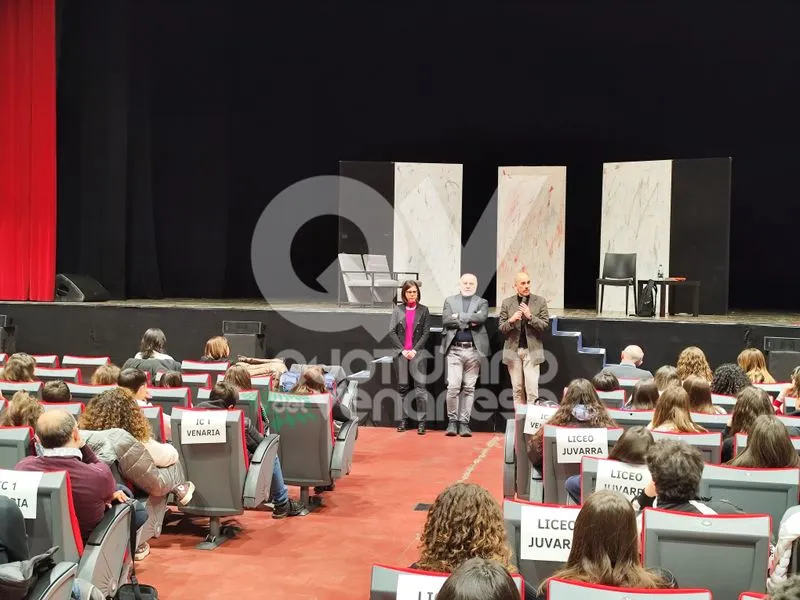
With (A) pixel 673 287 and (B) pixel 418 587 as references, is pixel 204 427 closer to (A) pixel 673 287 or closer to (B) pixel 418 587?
(B) pixel 418 587

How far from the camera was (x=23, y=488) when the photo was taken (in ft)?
11.5

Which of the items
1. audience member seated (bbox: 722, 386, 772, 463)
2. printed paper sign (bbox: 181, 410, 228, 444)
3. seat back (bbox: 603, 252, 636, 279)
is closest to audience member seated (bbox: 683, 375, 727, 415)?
audience member seated (bbox: 722, 386, 772, 463)

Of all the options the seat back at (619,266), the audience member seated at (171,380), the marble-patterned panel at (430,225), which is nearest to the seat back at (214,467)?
the audience member seated at (171,380)

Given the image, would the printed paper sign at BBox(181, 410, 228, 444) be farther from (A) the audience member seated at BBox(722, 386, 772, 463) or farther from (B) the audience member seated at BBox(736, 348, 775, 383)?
(B) the audience member seated at BBox(736, 348, 775, 383)

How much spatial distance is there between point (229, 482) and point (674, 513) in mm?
2806

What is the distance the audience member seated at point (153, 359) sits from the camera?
7184 mm

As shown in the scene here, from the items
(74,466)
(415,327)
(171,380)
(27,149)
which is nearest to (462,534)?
(74,466)

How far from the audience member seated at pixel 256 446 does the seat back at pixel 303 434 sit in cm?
11

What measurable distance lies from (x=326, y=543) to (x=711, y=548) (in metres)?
2.85

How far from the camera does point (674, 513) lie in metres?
3.07

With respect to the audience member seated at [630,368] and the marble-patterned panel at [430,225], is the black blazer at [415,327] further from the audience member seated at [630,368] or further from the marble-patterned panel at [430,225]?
the marble-patterned panel at [430,225]

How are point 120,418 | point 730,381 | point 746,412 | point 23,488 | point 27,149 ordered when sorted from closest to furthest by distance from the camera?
point 23,488, point 120,418, point 746,412, point 730,381, point 27,149

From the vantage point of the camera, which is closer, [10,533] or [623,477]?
[10,533]

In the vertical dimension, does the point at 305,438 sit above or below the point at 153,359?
below
